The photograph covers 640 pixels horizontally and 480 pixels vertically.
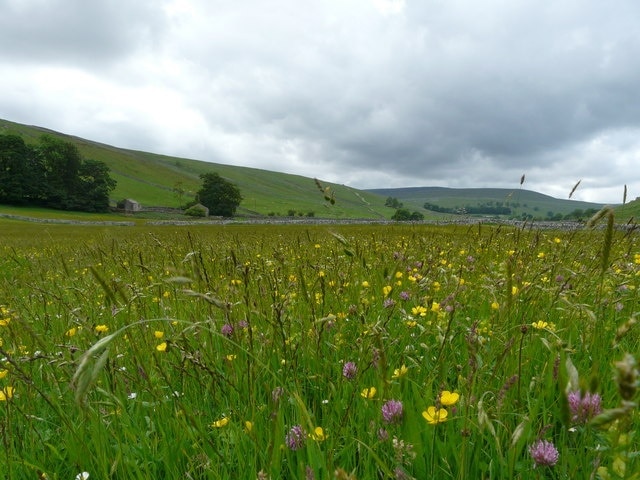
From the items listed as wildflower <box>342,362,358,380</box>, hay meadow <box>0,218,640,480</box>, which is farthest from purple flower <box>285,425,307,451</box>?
wildflower <box>342,362,358,380</box>

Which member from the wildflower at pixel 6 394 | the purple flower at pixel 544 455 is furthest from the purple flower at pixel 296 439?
the wildflower at pixel 6 394

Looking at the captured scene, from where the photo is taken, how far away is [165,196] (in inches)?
5113

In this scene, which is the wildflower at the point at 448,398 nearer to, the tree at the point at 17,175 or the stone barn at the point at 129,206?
the tree at the point at 17,175

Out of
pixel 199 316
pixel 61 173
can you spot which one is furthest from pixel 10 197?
pixel 199 316

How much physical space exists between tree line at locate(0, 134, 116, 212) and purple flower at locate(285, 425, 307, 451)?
343 feet

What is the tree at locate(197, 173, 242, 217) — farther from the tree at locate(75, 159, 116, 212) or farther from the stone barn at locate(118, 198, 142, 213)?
the tree at locate(75, 159, 116, 212)

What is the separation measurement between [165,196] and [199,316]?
13666cm

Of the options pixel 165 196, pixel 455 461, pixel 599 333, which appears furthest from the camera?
pixel 165 196

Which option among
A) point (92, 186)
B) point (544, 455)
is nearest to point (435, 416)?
point (544, 455)

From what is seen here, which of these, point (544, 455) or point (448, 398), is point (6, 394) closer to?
point (448, 398)

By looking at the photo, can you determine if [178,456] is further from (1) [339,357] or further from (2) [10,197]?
(2) [10,197]

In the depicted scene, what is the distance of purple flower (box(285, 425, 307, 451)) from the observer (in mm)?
1778

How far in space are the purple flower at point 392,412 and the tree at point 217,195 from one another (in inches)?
4176

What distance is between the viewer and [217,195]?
105m
